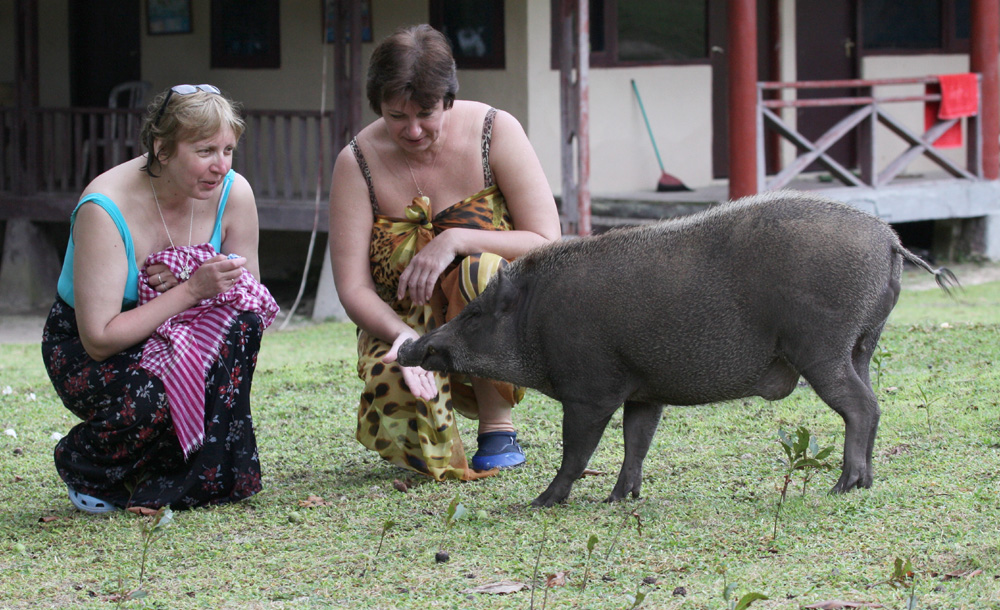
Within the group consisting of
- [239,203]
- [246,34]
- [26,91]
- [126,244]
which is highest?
[246,34]

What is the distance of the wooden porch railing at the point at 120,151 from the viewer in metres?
10.5

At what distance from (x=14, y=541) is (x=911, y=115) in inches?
445

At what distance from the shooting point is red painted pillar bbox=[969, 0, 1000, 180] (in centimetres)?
1130

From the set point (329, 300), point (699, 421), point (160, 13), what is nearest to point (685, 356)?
point (699, 421)

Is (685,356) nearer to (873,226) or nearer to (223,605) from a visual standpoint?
(873,226)

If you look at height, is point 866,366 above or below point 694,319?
below

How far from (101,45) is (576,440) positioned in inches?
418

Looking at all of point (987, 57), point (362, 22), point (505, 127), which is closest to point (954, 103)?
point (987, 57)

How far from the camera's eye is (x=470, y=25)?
10891 millimetres

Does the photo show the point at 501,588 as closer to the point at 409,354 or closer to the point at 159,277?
the point at 409,354

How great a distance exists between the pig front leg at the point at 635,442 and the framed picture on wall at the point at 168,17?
939 centimetres

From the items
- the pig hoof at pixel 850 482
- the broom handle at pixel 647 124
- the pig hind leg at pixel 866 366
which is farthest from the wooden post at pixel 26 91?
the pig hoof at pixel 850 482

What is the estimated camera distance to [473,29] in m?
10.9

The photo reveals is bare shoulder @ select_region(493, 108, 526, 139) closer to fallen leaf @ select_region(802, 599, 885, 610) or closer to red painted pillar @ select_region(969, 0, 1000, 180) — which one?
fallen leaf @ select_region(802, 599, 885, 610)
